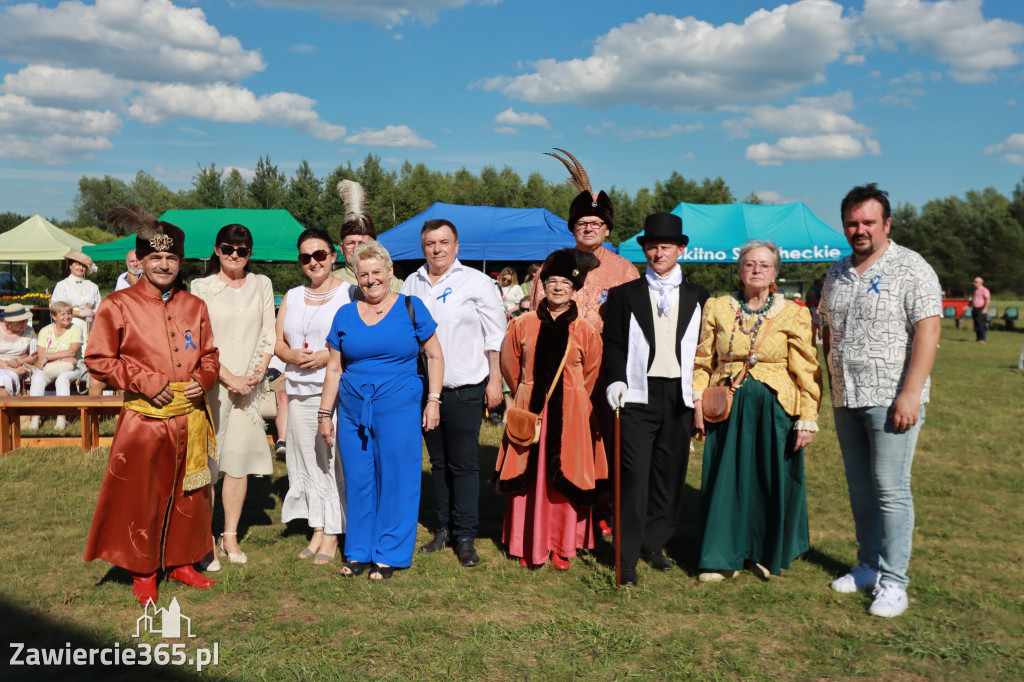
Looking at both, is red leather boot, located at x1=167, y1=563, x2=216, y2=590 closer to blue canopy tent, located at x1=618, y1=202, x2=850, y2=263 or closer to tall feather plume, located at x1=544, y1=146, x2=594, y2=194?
tall feather plume, located at x1=544, y1=146, x2=594, y2=194

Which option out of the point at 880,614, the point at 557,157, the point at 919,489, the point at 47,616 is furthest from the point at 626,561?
the point at 919,489

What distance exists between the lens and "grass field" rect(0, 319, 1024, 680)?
3463 millimetres

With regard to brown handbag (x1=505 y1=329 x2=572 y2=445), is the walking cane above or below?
below

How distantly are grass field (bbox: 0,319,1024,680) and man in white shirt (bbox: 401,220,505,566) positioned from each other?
1.74ft

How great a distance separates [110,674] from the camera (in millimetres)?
3385

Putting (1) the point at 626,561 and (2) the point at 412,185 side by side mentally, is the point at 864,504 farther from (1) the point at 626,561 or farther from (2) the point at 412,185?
(2) the point at 412,185

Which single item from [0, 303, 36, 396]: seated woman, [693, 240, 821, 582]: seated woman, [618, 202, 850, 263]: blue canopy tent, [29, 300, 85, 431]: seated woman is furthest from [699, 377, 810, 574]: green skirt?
[618, 202, 850, 263]: blue canopy tent

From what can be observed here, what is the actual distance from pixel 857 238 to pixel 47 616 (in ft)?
15.3

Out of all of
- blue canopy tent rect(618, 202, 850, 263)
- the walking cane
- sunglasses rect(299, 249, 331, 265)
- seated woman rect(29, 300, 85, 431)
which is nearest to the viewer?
the walking cane

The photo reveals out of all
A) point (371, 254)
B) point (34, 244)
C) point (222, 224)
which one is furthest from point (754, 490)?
point (34, 244)

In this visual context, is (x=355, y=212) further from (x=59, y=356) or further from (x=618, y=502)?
(x=59, y=356)

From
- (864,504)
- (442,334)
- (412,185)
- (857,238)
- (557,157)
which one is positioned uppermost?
(412,185)

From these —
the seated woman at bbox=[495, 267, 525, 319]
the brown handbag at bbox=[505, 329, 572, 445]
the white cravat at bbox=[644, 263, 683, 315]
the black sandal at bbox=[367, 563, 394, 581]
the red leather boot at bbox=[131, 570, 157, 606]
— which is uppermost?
the white cravat at bbox=[644, 263, 683, 315]

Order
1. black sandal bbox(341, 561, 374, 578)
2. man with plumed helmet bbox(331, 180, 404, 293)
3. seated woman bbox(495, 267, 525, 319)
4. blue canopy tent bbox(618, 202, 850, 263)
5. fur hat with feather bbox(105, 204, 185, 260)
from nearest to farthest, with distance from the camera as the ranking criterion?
fur hat with feather bbox(105, 204, 185, 260)
black sandal bbox(341, 561, 374, 578)
man with plumed helmet bbox(331, 180, 404, 293)
seated woman bbox(495, 267, 525, 319)
blue canopy tent bbox(618, 202, 850, 263)
